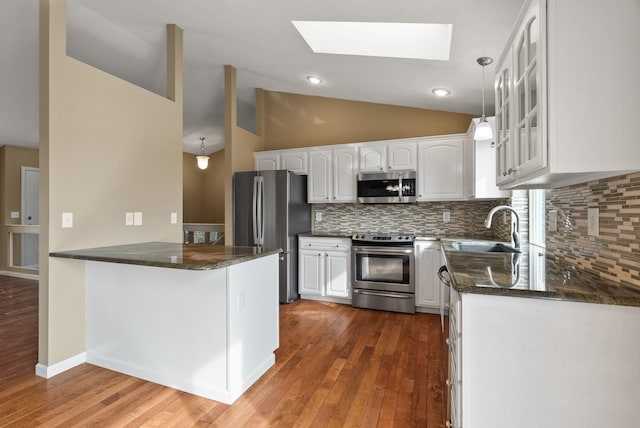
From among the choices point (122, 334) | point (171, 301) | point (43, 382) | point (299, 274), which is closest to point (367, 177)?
point (299, 274)

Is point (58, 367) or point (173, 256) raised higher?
point (173, 256)

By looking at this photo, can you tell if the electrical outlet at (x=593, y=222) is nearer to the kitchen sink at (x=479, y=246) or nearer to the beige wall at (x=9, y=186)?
the kitchen sink at (x=479, y=246)

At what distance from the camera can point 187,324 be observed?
2197 millimetres

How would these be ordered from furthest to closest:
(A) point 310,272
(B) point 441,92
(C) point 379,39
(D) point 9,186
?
(D) point 9,186
(A) point 310,272
(B) point 441,92
(C) point 379,39

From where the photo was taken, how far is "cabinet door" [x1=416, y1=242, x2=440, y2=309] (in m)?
3.75

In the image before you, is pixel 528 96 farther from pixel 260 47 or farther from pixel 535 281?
pixel 260 47

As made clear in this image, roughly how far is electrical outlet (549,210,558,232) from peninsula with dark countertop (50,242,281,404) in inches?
75.2

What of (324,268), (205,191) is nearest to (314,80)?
(324,268)

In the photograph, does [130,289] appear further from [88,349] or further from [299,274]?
[299,274]

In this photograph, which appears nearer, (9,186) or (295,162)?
(295,162)

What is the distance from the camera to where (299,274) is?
445 centimetres

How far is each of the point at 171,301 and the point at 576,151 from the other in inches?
92.6

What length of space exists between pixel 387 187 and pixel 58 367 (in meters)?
3.60

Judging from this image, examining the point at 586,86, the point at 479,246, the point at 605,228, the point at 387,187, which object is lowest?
the point at 479,246
